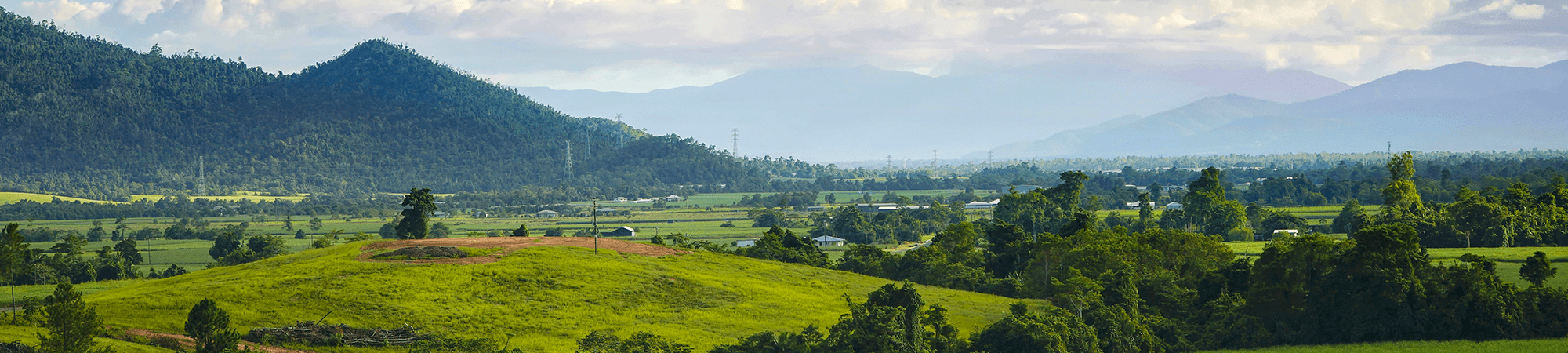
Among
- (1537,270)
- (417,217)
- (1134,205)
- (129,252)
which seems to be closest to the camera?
(1537,270)

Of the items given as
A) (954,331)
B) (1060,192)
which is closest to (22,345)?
(954,331)

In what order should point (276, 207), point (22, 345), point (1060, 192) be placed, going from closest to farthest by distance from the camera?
point (22, 345), point (1060, 192), point (276, 207)

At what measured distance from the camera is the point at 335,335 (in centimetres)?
4500

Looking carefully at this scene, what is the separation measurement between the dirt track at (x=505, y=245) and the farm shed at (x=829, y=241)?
4359cm

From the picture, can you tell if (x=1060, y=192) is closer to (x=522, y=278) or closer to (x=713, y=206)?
(x=522, y=278)

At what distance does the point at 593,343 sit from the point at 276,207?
156184 millimetres

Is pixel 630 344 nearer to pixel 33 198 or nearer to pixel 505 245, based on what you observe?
pixel 505 245

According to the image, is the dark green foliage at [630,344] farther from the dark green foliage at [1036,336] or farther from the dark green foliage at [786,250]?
the dark green foliage at [786,250]

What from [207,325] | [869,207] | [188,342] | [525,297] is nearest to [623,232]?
[869,207]

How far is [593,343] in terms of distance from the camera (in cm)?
4412

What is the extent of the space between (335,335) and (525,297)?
32.5 ft

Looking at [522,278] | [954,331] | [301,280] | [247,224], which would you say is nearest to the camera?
[954,331]

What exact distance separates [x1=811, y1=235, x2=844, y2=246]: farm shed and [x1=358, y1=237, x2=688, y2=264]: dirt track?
43.6 m

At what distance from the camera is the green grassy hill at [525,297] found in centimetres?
4741
